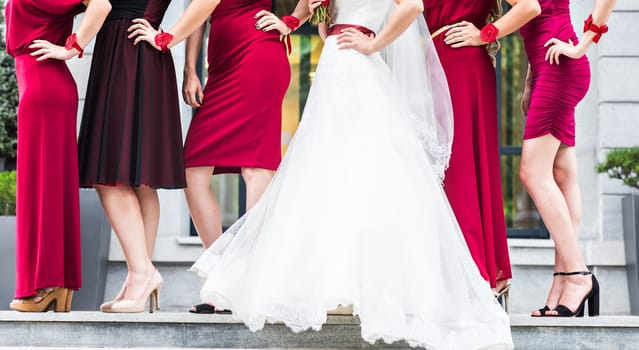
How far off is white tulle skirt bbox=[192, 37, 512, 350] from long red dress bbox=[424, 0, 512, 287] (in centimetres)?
44

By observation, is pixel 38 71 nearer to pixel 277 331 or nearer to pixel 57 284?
pixel 57 284

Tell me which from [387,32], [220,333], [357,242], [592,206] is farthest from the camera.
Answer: [592,206]

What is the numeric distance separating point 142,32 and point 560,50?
2.07 meters

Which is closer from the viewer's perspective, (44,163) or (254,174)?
(44,163)

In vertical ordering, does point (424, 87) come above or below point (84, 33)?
below

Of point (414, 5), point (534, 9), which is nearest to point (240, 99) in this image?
point (414, 5)

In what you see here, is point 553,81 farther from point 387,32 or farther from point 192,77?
point 192,77

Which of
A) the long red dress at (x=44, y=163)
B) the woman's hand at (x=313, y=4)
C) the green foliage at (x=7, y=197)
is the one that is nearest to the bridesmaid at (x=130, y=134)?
the long red dress at (x=44, y=163)

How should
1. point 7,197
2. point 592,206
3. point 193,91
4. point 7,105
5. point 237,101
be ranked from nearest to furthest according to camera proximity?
point 237,101 → point 193,91 → point 7,197 → point 592,206 → point 7,105

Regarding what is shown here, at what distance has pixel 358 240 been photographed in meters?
3.99

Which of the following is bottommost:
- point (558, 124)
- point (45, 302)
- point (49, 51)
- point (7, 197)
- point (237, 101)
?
point (45, 302)

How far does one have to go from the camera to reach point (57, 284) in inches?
186

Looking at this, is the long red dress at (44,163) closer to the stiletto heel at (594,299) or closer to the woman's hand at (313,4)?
the woman's hand at (313,4)

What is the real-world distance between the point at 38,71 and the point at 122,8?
517mm
